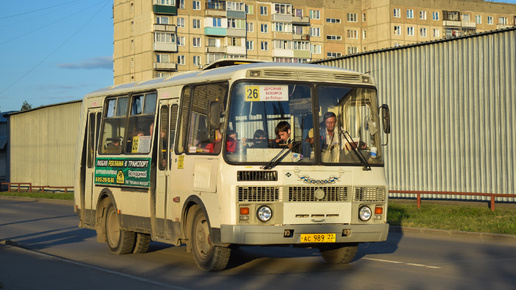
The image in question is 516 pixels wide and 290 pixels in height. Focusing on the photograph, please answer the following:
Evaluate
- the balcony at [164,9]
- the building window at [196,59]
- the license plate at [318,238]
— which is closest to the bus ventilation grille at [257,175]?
the license plate at [318,238]

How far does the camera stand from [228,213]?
10.8 meters

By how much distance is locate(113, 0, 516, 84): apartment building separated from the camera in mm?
103000

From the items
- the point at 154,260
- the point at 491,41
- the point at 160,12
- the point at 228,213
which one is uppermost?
the point at 160,12

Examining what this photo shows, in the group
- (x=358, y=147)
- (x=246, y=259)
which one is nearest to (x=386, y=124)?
(x=358, y=147)

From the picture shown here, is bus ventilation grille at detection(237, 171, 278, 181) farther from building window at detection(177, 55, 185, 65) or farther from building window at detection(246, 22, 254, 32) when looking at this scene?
building window at detection(246, 22, 254, 32)

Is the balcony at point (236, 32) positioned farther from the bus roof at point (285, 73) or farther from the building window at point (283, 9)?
the bus roof at point (285, 73)

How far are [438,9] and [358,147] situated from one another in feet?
349

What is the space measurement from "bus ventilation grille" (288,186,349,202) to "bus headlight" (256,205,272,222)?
35 cm

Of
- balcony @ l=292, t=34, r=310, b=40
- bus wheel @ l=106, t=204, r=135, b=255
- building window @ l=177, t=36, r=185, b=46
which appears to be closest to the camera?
bus wheel @ l=106, t=204, r=135, b=255

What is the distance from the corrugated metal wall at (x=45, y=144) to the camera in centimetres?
5706

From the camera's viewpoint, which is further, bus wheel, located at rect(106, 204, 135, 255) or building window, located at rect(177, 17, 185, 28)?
building window, located at rect(177, 17, 185, 28)

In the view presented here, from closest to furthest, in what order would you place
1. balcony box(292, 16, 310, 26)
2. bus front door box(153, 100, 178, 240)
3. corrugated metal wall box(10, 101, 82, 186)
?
bus front door box(153, 100, 178, 240) < corrugated metal wall box(10, 101, 82, 186) < balcony box(292, 16, 310, 26)

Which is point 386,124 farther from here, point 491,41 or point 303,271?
point 491,41

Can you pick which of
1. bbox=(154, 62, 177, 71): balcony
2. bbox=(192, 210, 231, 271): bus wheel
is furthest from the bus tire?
bbox=(154, 62, 177, 71): balcony
